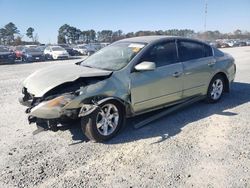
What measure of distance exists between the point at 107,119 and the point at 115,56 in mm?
1392

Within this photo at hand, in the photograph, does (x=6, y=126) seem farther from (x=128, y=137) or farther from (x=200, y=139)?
Result: (x=200, y=139)

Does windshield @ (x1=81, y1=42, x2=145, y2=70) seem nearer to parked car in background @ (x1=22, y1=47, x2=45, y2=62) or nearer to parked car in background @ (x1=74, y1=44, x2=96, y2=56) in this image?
parked car in background @ (x1=22, y1=47, x2=45, y2=62)

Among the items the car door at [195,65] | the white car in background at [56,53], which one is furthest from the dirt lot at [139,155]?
the white car in background at [56,53]

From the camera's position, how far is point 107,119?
4859mm

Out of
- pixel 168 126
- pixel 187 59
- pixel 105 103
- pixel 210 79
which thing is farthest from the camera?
pixel 210 79

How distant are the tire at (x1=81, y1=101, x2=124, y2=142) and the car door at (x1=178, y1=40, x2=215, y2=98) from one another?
1.76 m

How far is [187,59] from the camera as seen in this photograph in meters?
6.19

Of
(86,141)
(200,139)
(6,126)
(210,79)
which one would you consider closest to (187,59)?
(210,79)

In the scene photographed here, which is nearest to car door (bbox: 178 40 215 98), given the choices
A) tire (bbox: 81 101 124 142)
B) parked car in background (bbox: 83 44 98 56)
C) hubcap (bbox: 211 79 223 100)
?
hubcap (bbox: 211 79 223 100)

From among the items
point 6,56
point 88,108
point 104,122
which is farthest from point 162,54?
point 6,56

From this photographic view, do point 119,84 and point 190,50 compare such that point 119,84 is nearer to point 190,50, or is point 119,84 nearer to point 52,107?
point 52,107

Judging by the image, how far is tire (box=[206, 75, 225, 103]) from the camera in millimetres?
6859

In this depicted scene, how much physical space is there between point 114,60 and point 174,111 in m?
1.72

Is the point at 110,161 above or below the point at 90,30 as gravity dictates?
below
